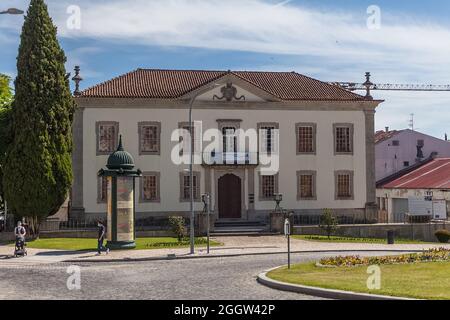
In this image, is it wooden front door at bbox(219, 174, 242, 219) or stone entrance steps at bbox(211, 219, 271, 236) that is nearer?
stone entrance steps at bbox(211, 219, 271, 236)

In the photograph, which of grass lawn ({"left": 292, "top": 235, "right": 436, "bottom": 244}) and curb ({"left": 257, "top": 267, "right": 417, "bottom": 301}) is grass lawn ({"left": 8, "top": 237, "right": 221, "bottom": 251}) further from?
curb ({"left": 257, "top": 267, "right": 417, "bottom": 301})

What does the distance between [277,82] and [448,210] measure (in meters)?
14.4

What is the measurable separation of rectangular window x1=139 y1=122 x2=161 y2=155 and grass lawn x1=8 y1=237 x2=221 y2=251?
7.92m

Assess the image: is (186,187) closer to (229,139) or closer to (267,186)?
(229,139)

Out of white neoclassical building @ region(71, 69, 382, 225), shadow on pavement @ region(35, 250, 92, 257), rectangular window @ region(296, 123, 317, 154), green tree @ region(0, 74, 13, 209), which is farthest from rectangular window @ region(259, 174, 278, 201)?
shadow on pavement @ region(35, 250, 92, 257)

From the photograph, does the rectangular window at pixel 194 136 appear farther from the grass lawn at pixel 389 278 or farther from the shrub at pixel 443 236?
the grass lawn at pixel 389 278

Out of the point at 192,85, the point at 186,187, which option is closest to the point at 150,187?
the point at 186,187

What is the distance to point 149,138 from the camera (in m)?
41.9

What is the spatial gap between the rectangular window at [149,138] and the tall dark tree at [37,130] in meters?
6.91

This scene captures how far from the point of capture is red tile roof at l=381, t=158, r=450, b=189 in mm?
49000

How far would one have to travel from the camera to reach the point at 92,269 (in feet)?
76.1

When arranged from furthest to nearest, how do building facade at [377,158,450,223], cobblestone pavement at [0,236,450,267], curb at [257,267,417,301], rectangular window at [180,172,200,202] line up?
building facade at [377,158,450,223], rectangular window at [180,172,200,202], cobblestone pavement at [0,236,450,267], curb at [257,267,417,301]
